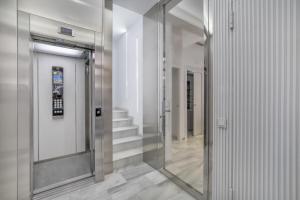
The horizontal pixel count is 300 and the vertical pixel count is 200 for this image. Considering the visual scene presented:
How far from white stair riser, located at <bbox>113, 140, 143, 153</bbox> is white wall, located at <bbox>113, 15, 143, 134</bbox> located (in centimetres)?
32

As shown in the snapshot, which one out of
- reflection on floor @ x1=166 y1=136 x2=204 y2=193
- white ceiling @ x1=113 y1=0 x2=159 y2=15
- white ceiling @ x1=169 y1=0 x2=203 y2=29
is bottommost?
reflection on floor @ x1=166 y1=136 x2=204 y2=193

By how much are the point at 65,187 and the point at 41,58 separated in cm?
225

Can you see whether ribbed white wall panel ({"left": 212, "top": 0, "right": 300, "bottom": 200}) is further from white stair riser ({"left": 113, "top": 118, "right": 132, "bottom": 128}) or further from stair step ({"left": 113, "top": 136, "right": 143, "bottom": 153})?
white stair riser ({"left": 113, "top": 118, "right": 132, "bottom": 128})

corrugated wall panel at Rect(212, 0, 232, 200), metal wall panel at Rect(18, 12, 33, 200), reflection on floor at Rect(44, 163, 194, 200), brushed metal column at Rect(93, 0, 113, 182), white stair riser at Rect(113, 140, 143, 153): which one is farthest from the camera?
white stair riser at Rect(113, 140, 143, 153)

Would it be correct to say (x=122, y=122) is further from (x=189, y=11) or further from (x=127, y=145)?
(x=189, y=11)

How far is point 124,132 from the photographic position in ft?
10.3

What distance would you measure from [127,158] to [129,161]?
0.26ft

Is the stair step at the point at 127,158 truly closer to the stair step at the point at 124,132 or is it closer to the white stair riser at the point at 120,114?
the stair step at the point at 124,132

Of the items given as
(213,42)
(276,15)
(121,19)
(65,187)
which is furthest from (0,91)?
(121,19)

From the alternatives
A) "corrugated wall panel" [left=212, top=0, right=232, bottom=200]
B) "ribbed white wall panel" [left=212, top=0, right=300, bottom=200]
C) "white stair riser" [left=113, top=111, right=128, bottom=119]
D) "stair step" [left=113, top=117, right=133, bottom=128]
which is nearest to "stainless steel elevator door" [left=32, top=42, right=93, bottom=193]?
"stair step" [left=113, top=117, right=133, bottom=128]

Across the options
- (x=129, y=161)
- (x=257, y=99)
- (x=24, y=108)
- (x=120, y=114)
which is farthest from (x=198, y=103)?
(x=24, y=108)

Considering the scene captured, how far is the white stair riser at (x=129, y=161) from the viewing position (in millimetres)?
2516

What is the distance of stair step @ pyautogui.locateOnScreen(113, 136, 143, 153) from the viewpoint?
277cm

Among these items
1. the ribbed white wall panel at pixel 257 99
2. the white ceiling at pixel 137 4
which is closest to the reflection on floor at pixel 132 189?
the ribbed white wall panel at pixel 257 99
